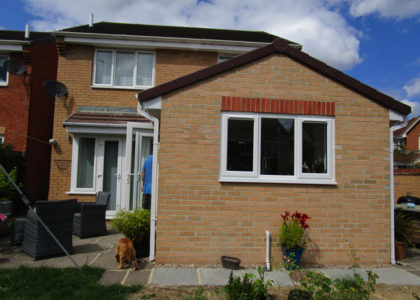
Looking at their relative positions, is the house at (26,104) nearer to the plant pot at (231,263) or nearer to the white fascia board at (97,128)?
the white fascia board at (97,128)

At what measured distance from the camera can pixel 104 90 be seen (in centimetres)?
1013

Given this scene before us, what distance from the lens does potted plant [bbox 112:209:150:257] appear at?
5379 mm

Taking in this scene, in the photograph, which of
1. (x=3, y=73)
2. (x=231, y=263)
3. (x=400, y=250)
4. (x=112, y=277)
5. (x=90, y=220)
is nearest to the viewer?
(x=112, y=277)

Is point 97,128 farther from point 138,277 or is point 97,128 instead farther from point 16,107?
point 138,277

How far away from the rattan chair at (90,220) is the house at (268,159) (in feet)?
7.07

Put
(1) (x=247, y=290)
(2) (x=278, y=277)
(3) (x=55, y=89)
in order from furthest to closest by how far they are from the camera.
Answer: (3) (x=55, y=89), (2) (x=278, y=277), (1) (x=247, y=290)

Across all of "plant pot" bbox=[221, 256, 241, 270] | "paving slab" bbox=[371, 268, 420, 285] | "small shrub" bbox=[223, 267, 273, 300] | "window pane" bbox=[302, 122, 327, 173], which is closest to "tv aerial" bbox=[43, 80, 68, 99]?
"plant pot" bbox=[221, 256, 241, 270]

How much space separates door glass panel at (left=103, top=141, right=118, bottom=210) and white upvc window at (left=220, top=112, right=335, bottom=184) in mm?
4976

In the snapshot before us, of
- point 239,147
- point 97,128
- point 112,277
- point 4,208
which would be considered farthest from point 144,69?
point 112,277

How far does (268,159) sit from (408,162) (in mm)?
22422

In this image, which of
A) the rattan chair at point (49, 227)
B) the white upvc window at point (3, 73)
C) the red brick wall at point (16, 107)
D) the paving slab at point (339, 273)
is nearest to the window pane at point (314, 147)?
the paving slab at point (339, 273)

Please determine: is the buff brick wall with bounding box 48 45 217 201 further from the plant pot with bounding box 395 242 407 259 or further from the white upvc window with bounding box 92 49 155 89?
the plant pot with bounding box 395 242 407 259

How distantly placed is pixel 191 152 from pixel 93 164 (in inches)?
200

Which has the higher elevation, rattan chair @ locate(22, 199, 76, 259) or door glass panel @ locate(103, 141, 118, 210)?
door glass panel @ locate(103, 141, 118, 210)
